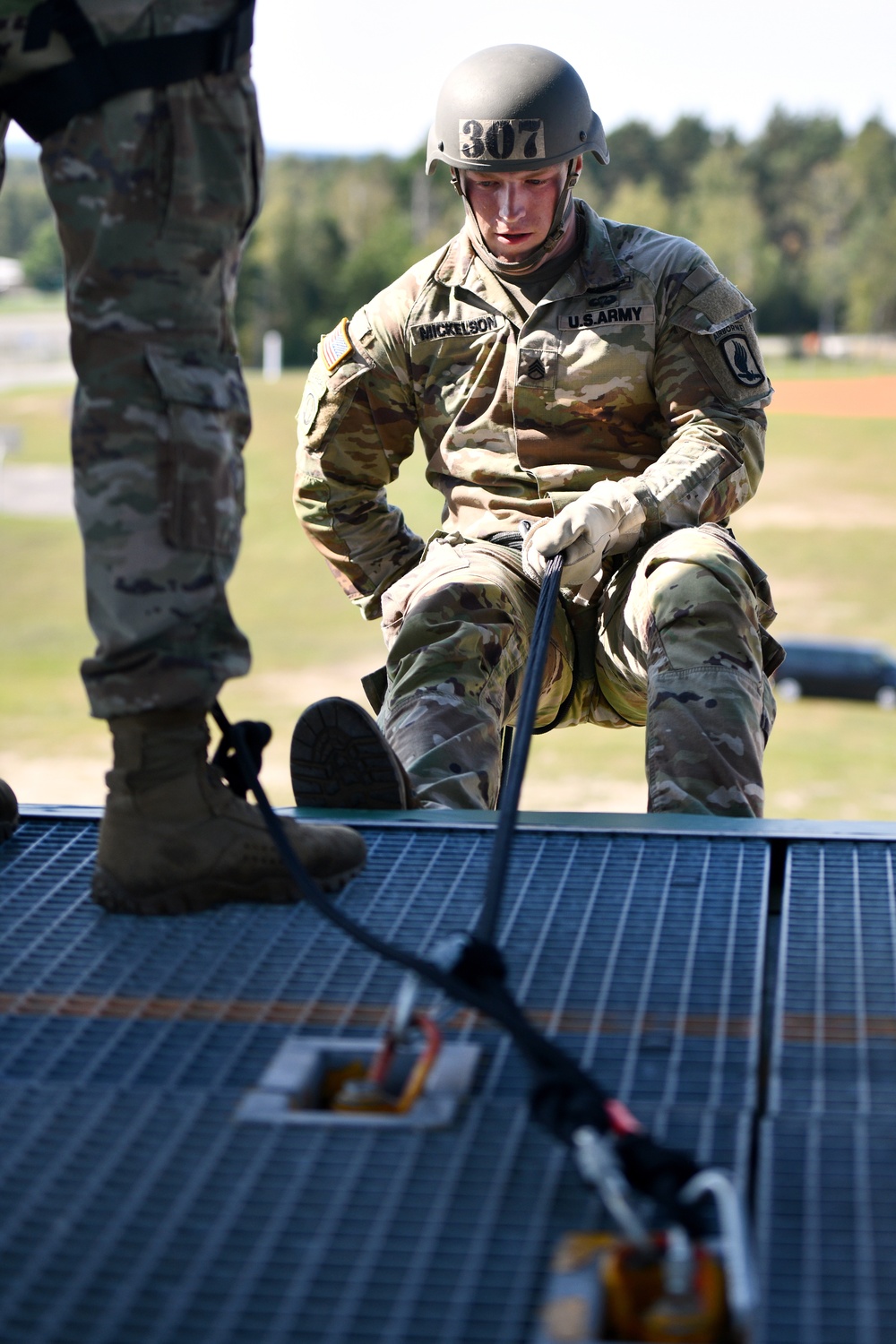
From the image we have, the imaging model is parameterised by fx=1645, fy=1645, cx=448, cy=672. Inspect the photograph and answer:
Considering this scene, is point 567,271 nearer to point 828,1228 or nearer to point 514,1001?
point 514,1001

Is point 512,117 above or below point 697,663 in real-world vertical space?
above

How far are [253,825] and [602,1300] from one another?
0.92m

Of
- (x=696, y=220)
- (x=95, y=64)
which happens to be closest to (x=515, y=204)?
(x=95, y=64)

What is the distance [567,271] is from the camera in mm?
3188

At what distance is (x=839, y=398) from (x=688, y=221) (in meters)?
18.4

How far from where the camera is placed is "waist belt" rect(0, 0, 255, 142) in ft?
5.99

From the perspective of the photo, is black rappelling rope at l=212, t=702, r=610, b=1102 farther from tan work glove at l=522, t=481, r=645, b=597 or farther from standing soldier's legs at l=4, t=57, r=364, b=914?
tan work glove at l=522, t=481, r=645, b=597

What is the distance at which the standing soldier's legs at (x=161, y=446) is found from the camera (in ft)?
6.10

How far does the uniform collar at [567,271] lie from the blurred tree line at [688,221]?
190 ft

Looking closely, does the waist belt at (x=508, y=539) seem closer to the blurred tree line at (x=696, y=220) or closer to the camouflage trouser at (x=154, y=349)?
the camouflage trouser at (x=154, y=349)

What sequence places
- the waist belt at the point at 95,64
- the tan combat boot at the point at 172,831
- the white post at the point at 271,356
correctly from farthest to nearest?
the white post at the point at 271,356 < the tan combat boot at the point at 172,831 < the waist belt at the point at 95,64

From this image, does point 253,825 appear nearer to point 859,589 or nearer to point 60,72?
point 60,72

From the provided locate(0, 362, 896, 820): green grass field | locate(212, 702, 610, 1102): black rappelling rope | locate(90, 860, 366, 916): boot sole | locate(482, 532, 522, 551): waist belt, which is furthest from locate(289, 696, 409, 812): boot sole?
locate(0, 362, 896, 820): green grass field

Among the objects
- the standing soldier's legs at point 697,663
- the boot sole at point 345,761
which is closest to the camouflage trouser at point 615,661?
the standing soldier's legs at point 697,663
